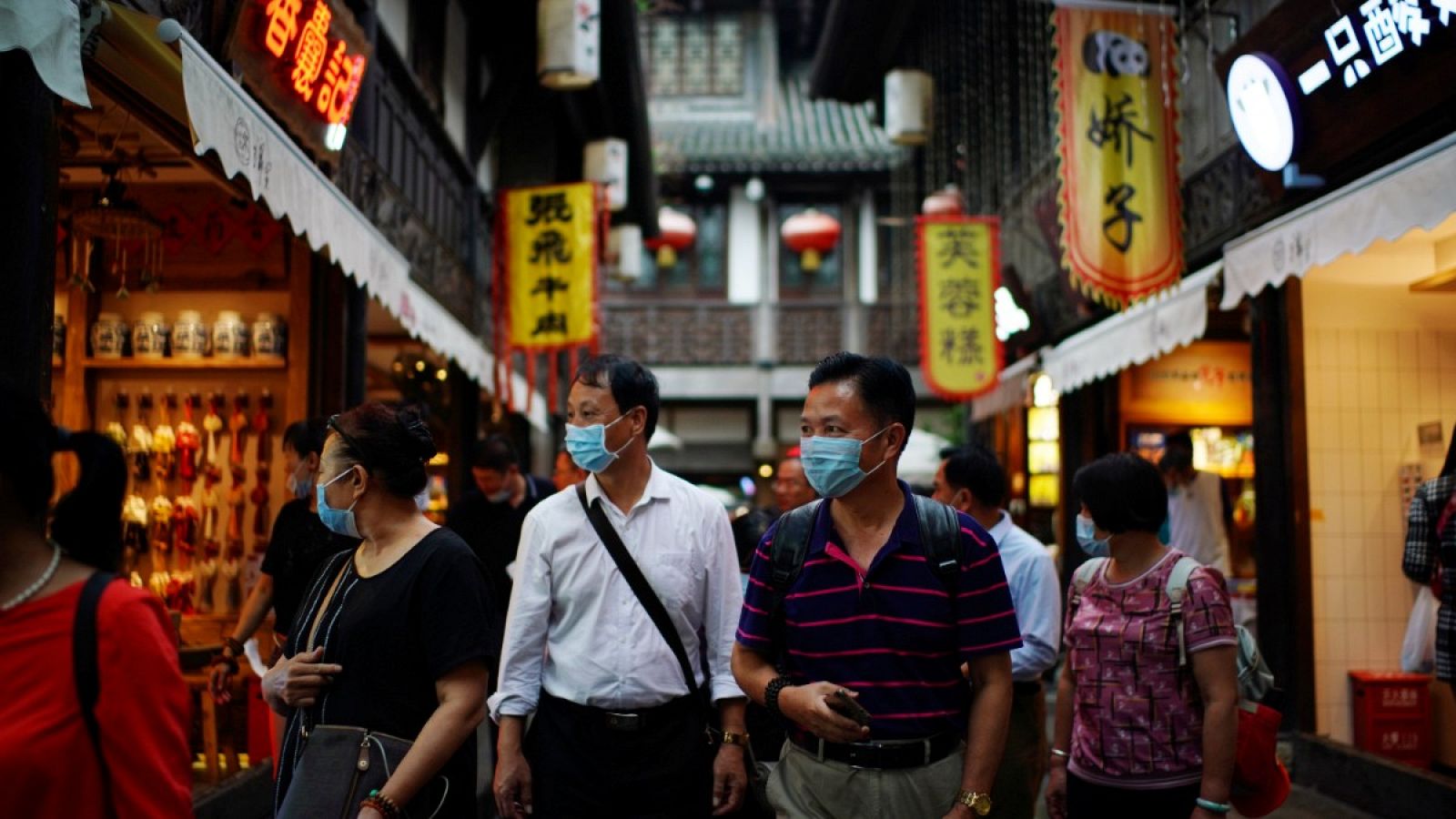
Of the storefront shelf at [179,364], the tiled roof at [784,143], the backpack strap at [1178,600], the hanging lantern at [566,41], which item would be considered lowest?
the backpack strap at [1178,600]

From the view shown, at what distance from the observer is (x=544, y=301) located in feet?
46.5

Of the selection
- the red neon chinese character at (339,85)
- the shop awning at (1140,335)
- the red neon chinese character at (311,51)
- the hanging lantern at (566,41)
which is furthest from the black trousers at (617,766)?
the hanging lantern at (566,41)

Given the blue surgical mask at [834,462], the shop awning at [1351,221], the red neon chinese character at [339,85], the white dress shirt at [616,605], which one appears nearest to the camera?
the blue surgical mask at [834,462]

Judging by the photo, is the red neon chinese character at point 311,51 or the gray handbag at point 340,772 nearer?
the gray handbag at point 340,772

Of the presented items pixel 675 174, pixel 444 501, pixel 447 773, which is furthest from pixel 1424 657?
pixel 675 174

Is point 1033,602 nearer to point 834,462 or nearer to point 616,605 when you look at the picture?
point 616,605

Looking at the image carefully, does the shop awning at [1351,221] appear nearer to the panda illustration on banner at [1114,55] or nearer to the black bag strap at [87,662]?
the panda illustration on banner at [1114,55]

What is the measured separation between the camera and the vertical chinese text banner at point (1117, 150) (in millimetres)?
9633

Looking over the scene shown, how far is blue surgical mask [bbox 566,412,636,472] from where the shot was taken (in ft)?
14.2

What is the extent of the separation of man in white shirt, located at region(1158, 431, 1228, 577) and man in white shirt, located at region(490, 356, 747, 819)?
24.8 feet

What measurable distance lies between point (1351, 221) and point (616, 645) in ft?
17.0

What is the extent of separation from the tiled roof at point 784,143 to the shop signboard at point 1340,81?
16558 millimetres

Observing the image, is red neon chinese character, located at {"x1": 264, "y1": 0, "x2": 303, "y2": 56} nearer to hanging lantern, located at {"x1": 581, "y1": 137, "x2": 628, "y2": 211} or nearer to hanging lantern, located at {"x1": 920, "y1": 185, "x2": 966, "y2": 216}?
hanging lantern, located at {"x1": 920, "y1": 185, "x2": 966, "y2": 216}

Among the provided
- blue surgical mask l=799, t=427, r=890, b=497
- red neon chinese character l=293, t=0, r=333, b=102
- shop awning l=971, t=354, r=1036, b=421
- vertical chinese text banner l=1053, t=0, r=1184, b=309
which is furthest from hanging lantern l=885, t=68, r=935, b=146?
blue surgical mask l=799, t=427, r=890, b=497
